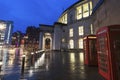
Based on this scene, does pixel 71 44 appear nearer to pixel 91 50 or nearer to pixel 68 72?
pixel 91 50

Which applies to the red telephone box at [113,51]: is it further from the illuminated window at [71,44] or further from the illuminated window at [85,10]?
the illuminated window at [71,44]

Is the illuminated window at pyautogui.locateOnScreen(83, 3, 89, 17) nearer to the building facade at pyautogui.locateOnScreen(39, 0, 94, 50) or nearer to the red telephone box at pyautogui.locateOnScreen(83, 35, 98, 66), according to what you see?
the building facade at pyautogui.locateOnScreen(39, 0, 94, 50)

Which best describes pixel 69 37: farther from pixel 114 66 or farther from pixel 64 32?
pixel 114 66

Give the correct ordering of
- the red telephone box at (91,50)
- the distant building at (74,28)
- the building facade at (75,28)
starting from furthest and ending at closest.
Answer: the building facade at (75,28) → the distant building at (74,28) → the red telephone box at (91,50)

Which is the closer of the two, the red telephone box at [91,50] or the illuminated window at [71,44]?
the red telephone box at [91,50]

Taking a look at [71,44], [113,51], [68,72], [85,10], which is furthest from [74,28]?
[113,51]

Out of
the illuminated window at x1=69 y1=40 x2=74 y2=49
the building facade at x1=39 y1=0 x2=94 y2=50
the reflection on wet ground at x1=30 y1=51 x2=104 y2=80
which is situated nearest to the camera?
the reflection on wet ground at x1=30 y1=51 x2=104 y2=80

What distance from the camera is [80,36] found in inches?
1668

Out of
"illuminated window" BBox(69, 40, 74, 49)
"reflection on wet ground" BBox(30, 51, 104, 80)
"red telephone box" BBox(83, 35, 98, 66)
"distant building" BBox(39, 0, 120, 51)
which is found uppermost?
"distant building" BBox(39, 0, 120, 51)

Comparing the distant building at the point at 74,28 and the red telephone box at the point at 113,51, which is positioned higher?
the distant building at the point at 74,28

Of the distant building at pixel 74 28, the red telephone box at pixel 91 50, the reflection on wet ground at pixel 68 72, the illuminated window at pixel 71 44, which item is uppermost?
the distant building at pixel 74 28

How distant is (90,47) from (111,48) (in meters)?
6.15

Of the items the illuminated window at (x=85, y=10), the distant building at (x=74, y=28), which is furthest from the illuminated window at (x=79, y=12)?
the illuminated window at (x=85, y=10)

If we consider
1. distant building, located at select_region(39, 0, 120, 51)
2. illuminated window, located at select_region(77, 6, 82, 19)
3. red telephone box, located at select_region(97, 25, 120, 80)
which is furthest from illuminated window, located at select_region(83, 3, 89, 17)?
red telephone box, located at select_region(97, 25, 120, 80)
